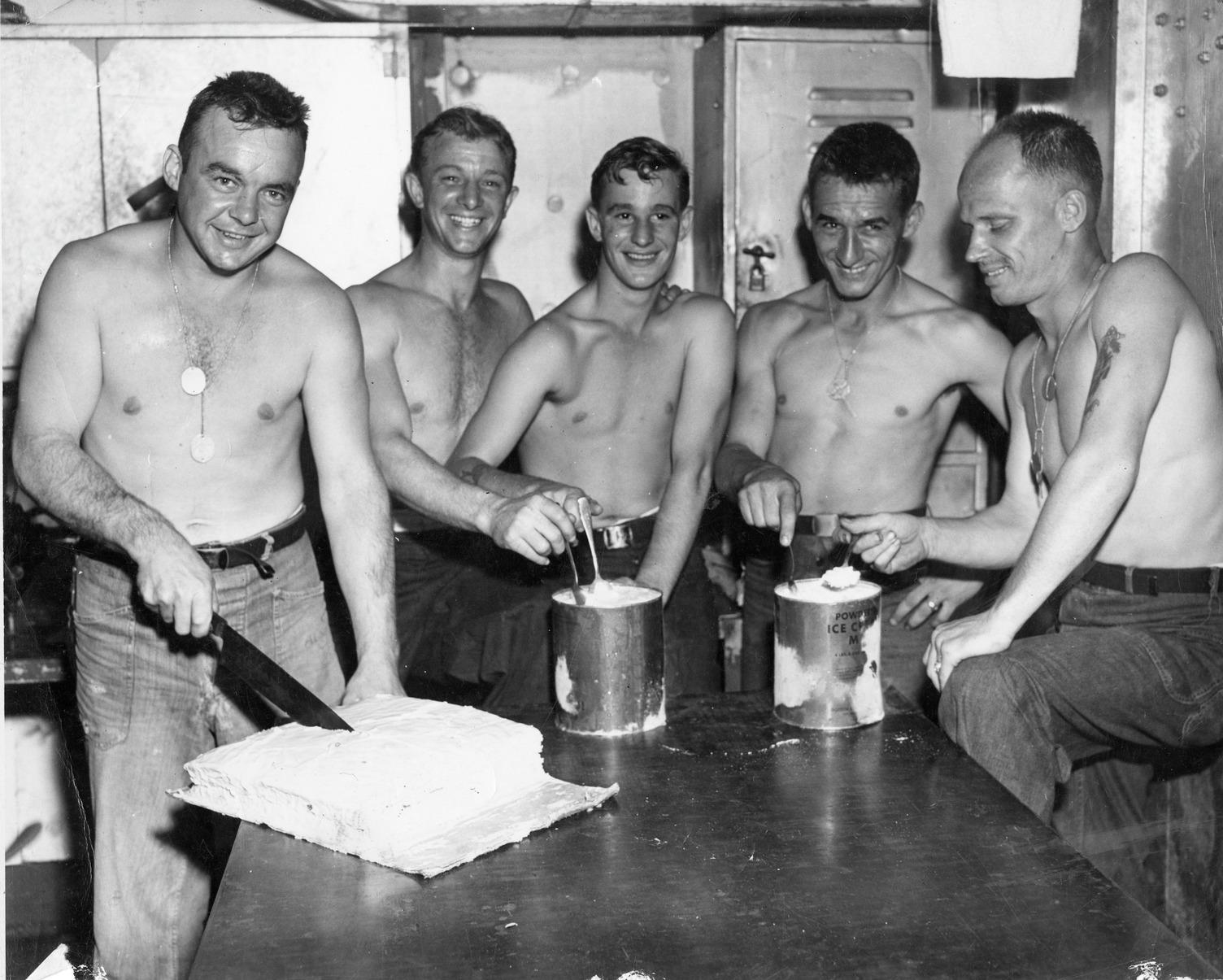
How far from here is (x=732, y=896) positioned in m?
1.60

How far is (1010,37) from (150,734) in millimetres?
2764

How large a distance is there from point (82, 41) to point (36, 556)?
1.47 m

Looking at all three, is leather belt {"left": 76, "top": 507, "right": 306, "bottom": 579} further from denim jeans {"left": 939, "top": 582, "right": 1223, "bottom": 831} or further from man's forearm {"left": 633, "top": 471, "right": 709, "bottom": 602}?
denim jeans {"left": 939, "top": 582, "right": 1223, "bottom": 831}

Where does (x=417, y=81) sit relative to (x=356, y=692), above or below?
above

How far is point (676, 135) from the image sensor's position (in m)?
4.48

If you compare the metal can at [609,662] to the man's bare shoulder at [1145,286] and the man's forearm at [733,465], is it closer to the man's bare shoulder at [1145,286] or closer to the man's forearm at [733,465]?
the man's forearm at [733,465]

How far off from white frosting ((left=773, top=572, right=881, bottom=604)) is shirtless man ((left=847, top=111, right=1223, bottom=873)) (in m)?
0.28

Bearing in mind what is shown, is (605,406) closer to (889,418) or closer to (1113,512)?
(889,418)

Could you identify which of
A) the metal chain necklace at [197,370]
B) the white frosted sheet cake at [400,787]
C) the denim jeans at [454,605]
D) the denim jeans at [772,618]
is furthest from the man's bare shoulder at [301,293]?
the denim jeans at [772,618]

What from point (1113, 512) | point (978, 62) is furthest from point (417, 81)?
point (1113, 512)

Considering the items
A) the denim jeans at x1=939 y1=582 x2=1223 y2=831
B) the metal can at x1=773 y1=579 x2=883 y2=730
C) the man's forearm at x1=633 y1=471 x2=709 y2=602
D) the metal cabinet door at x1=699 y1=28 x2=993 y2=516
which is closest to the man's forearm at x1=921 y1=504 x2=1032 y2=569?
the denim jeans at x1=939 y1=582 x2=1223 y2=831

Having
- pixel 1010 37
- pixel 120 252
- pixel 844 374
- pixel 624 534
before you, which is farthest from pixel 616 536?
pixel 1010 37

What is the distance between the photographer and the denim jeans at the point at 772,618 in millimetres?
3475

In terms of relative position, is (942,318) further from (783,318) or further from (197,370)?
(197,370)
